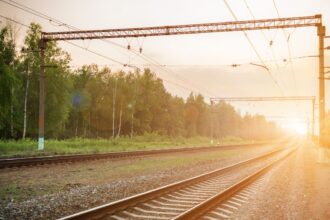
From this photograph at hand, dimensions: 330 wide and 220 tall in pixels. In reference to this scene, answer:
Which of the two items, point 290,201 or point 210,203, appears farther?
point 290,201

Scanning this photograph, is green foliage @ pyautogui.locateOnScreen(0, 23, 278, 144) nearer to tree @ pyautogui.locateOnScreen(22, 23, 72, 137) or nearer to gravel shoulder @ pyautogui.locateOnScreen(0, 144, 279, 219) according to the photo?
tree @ pyautogui.locateOnScreen(22, 23, 72, 137)

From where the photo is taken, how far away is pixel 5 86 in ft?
105

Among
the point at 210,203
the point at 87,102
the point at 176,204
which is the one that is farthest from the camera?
the point at 87,102

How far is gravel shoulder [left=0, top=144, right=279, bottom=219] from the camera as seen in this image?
8.96 meters

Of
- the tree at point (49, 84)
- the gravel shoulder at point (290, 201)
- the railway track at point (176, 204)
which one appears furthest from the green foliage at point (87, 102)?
the gravel shoulder at point (290, 201)

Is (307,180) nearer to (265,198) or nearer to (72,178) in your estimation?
(265,198)

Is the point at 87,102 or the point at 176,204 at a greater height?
the point at 87,102

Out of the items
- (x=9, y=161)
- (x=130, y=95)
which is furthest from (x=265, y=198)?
(x=130, y=95)

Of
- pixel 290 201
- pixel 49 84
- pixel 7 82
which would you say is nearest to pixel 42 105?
pixel 7 82

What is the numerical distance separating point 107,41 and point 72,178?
56.6ft

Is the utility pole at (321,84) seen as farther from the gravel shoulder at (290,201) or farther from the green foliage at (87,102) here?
the green foliage at (87,102)

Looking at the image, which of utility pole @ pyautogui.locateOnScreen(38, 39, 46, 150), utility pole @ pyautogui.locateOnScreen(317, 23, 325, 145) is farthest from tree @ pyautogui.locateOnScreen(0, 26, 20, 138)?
utility pole @ pyautogui.locateOnScreen(317, 23, 325, 145)

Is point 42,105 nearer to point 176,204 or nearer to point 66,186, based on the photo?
point 66,186

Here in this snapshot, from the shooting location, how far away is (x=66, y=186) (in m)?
12.4
